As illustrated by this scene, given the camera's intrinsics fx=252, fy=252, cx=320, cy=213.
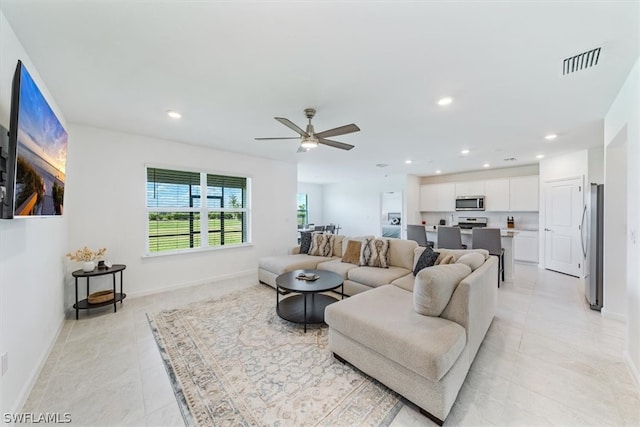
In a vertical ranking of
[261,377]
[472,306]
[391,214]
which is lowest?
[261,377]

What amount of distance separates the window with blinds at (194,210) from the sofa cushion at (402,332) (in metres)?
3.39

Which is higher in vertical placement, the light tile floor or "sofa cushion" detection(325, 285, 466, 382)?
"sofa cushion" detection(325, 285, 466, 382)

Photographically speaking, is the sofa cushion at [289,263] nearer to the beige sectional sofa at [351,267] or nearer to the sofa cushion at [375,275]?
the beige sectional sofa at [351,267]

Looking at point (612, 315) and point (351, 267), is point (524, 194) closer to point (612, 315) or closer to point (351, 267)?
point (612, 315)

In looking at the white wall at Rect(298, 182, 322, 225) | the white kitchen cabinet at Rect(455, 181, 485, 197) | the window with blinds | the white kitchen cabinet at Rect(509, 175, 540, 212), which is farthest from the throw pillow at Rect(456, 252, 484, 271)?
the white wall at Rect(298, 182, 322, 225)

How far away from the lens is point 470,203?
7004mm

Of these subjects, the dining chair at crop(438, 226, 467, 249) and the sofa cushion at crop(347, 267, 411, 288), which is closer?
the sofa cushion at crop(347, 267, 411, 288)

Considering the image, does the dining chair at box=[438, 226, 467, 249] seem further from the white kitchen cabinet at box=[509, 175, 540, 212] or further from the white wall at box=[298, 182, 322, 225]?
the white wall at box=[298, 182, 322, 225]

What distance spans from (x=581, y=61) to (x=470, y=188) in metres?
5.59

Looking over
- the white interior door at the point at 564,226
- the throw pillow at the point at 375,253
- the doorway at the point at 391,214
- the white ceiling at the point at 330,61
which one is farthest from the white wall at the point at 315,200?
the white interior door at the point at 564,226

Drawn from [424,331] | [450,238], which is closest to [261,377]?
[424,331]

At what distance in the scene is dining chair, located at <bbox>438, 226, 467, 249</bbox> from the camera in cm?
488

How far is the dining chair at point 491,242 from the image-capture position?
4.45 metres

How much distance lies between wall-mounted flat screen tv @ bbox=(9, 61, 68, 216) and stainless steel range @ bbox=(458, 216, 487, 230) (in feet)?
26.6
